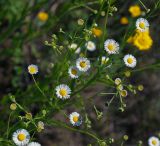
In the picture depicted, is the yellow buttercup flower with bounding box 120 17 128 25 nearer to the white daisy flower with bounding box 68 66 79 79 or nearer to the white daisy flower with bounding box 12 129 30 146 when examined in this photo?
the white daisy flower with bounding box 68 66 79 79

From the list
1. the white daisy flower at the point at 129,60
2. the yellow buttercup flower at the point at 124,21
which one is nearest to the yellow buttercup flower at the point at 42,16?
the yellow buttercup flower at the point at 124,21

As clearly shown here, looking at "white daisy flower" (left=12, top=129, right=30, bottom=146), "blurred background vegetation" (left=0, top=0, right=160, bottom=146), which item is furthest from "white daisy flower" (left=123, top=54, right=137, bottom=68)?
"blurred background vegetation" (left=0, top=0, right=160, bottom=146)

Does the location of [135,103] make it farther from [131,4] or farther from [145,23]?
[145,23]

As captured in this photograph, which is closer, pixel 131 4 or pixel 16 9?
pixel 16 9

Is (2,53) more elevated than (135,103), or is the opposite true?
(2,53)

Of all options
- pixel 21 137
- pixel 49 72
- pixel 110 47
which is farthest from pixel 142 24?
pixel 49 72

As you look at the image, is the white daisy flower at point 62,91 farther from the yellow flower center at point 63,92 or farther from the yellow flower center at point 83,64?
the yellow flower center at point 83,64

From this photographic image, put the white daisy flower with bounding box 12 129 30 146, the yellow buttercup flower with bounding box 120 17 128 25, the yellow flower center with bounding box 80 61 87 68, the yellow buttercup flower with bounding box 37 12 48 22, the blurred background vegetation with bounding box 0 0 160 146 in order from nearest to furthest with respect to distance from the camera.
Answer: the white daisy flower with bounding box 12 129 30 146, the yellow flower center with bounding box 80 61 87 68, the blurred background vegetation with bounding box 0 0 160 146, the yellow buttercup flower with bounding box 37 12 48 22, the yellow buttercup flower with bounding box 120 17 128 25

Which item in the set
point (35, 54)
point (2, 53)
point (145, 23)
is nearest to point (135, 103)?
point (35, 54)
